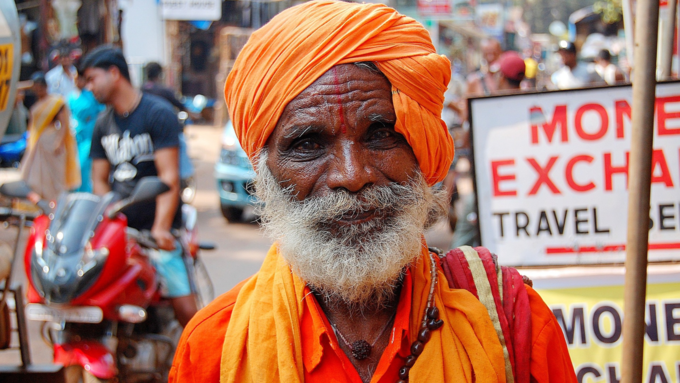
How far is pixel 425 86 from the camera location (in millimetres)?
1678

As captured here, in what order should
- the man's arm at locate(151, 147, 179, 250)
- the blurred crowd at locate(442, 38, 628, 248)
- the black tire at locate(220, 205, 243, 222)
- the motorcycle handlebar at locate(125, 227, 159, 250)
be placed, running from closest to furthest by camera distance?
the motorcycle handlebar at locate(125, 227, 159, 250) → the man's arm at locate(151, 147, 179, 250) → the blurred crowd at locate(442, 38, 628, 248) → the black tire at locate(220, 205, 243, 222)

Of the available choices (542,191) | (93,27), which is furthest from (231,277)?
(93,27)

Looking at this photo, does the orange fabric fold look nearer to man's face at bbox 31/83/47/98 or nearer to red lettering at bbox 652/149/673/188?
red lettering at bbox 652/149/673/188

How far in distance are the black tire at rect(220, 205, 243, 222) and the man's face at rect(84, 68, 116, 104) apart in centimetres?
544

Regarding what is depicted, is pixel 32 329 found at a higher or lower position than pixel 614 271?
lower

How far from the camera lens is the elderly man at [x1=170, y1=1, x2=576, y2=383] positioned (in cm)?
158

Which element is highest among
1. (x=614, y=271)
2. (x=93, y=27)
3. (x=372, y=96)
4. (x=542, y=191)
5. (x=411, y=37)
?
(x=93, y=27)

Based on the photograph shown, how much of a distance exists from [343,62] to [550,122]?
1.45 m

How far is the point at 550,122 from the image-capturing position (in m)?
2.80

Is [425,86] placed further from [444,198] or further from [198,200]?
[198,200]

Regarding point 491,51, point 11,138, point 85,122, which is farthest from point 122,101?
point 11,138

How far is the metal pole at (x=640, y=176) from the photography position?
1835 mm

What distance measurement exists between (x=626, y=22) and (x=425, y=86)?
5.81 feet

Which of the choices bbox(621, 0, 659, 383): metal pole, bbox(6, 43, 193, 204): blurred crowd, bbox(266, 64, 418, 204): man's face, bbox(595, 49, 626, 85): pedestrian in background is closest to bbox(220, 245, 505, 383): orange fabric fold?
bbox(266, 64, 418, 204): man's face
